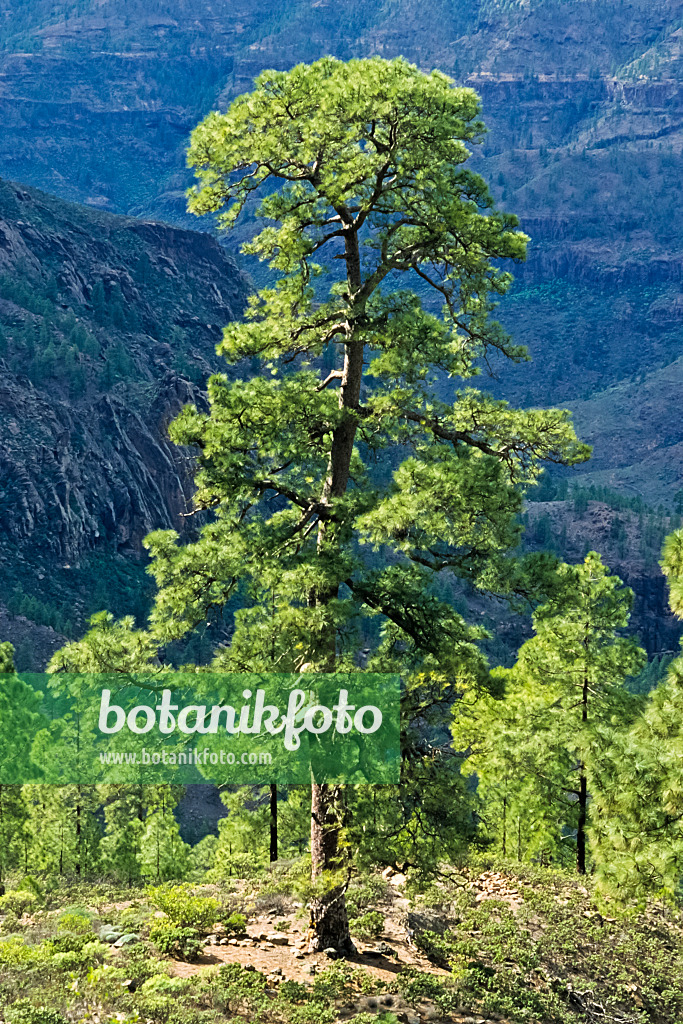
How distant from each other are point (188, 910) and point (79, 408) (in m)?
80.5

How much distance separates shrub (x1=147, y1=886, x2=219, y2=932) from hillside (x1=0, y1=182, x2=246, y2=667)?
54937 mm

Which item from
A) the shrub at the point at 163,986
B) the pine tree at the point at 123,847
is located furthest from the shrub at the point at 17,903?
the pine tree at the point at 123,847

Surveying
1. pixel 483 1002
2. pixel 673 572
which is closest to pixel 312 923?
pixel 483 1002

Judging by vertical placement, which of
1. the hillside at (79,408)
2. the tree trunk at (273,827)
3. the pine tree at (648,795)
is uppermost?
the hillside at (79,408)

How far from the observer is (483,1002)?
1127 centimetres

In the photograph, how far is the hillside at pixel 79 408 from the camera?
3118 inches

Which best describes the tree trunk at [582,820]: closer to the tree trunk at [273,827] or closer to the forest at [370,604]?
the forest at [370,604]

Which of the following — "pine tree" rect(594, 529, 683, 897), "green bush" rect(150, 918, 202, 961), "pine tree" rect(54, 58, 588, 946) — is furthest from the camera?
"green bush" rect(150, 918, 202, 961)

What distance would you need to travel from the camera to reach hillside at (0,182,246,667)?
7919 centimetres

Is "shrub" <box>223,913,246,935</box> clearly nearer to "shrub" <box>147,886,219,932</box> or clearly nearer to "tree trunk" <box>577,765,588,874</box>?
"shrub" <box>147,886,219,932</box>

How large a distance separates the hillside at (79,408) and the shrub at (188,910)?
54.9 meters

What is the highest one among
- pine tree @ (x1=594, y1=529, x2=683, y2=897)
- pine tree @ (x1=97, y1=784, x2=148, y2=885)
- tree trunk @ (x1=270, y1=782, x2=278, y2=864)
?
pine tree @ (x1=594, y1=529, x2=683, y2=897)

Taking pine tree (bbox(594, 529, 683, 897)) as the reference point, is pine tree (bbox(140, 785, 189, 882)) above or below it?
below

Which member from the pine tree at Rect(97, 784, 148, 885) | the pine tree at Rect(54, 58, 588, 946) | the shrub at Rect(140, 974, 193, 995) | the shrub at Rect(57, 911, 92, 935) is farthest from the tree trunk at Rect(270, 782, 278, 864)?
the shrub at Rect(140, 974, 193, 995)
